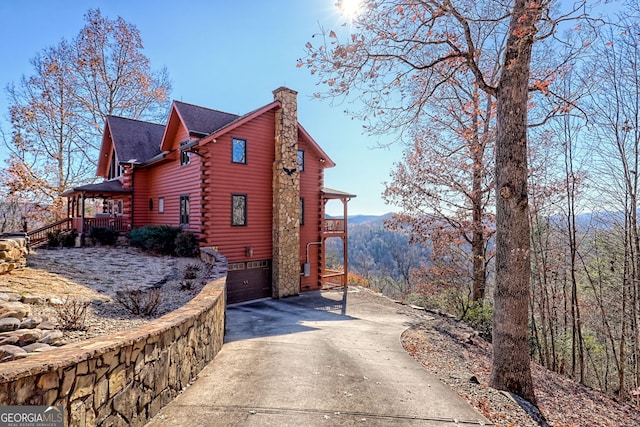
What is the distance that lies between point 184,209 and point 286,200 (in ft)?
14.5

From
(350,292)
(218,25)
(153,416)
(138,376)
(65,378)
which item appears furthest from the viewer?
(350,292)

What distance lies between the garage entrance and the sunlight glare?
10078 mm

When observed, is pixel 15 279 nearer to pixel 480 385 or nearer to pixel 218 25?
pixel 480 385

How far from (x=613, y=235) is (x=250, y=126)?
14.7 meters

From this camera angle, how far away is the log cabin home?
42.1ft

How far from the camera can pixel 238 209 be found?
530 inches

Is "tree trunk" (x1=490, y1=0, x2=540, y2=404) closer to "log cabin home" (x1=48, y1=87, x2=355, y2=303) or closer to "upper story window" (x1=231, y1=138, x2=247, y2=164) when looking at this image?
"log cabin home" (x1=48, y1=87, x2=355, y2=303)

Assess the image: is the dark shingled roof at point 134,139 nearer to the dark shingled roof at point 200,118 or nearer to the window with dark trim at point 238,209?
the dark shingled roof at point 200,118

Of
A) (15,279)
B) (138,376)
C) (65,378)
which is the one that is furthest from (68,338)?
(15,279)

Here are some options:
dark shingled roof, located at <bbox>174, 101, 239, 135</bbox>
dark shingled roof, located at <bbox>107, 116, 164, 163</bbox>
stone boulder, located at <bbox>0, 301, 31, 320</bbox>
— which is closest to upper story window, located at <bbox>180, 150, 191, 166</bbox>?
dark shingled roof, located at <bbox>174, 101, 239, 135</bbox>

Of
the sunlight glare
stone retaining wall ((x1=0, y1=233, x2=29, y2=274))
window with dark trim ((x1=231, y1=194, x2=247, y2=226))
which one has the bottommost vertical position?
stone retaining wall ((x1=0, y1=233, x2=29, y2=274))

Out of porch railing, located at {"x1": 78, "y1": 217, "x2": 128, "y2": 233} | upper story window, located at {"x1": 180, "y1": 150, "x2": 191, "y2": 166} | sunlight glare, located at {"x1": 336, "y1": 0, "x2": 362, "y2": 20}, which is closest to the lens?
sunlight glare, located at {"x1": 336, "y1": 0, "x2": 362, "y2": 20}

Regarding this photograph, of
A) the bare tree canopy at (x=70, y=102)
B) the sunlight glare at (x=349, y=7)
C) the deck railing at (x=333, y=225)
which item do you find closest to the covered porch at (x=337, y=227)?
the deck railing at (x=333, y=225)

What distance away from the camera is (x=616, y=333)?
12.9 m
